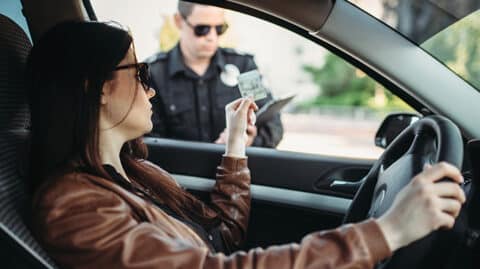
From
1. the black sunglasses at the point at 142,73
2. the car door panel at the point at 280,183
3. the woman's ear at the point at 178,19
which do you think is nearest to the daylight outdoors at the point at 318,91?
the woman's ear at the point at 178,19

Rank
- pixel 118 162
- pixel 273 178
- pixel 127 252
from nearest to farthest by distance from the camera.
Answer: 1. pixel 127 252
2. pixel 118 162
3. pixel 273 178

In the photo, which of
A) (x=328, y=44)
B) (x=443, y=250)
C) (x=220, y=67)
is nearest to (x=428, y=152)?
(x=443, y=250)

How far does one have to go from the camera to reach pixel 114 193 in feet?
4.12

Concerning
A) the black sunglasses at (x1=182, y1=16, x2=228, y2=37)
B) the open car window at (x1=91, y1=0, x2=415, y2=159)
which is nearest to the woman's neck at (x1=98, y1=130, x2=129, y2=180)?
the black sunglasses at (x1=182, y1=16, x2=228, y2=37)

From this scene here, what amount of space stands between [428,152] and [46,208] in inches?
→ 32.6

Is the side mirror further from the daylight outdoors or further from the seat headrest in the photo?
the daylight outdoors

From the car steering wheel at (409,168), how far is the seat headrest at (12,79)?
35.0 inches

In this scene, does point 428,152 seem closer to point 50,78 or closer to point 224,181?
point 224,181

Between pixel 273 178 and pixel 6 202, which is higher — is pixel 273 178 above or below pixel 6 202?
below

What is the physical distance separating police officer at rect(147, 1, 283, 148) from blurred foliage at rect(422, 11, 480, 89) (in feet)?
3.76

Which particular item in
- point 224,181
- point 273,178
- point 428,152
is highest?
point 428,152

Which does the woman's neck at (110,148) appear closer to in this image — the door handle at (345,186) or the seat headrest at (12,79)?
the seat headrest at (12,79)

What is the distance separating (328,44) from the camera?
1.77 m

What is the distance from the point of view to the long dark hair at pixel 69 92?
1273 millimetres
